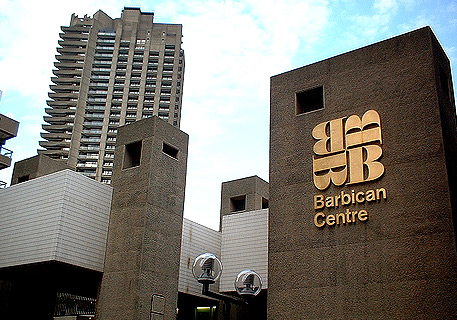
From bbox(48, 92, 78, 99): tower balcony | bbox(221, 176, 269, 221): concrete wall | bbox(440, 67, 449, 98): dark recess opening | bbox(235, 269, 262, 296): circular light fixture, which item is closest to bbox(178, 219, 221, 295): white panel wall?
bbox(221, 176, 269, 221): concrete wall

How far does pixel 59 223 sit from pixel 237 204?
13.0 m

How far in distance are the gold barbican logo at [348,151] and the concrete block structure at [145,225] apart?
672cm

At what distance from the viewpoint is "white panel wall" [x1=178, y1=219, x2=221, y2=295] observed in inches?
822

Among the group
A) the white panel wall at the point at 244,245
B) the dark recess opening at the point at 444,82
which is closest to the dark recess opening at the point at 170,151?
the white panel wall at the point at 244,245

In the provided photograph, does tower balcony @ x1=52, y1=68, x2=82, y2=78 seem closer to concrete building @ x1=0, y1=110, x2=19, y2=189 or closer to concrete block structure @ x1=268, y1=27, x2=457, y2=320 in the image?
concrete building @ x1=0, y1=110, x2=19, y2=189

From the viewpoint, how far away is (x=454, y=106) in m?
14.7

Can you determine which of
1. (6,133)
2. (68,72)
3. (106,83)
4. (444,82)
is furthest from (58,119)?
(444,82)

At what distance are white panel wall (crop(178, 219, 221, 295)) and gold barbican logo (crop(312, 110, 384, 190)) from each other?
826 centimetres

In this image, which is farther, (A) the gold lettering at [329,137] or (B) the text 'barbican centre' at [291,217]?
(A) the gold lettering at [329,137]

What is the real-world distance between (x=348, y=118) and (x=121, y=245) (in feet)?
29.2

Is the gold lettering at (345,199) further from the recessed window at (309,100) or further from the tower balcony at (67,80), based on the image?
the tower balcony at (67,80)

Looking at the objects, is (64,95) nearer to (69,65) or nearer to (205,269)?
(69,65)

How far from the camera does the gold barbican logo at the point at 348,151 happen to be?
13531mm

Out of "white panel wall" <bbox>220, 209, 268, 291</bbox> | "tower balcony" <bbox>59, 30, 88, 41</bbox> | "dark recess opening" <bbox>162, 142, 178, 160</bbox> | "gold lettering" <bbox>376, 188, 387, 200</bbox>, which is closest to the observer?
"gold lettering" <bbox>376, 188, 387, 200</bbox>
